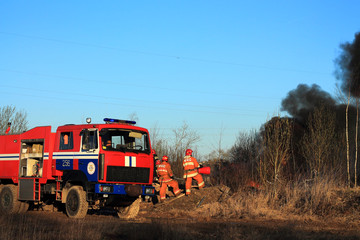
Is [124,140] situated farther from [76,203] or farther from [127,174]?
[76,203]

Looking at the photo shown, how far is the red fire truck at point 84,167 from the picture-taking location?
13203mm

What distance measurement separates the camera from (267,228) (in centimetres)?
1089

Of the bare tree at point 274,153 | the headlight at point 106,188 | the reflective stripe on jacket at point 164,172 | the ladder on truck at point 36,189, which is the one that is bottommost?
the ladder on truck at point 36,189

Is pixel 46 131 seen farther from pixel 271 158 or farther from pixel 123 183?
pixel 271 158

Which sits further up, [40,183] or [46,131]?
[46,131]

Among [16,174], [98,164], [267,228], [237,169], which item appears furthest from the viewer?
[237,169]

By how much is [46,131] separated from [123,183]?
11.1 ft

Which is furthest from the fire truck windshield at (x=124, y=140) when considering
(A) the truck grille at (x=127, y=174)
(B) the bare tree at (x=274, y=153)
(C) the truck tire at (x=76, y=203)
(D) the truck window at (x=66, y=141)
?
(B) the bare tree at (x=274, y=153)

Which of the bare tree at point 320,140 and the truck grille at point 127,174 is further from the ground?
the bare tree at point 320,140

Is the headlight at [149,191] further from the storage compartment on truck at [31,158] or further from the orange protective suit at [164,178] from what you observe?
the storage compartment on truck at [31,158]

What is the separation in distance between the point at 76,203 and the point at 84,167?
1117 mm

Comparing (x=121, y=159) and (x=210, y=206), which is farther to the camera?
(x=210, y=206)

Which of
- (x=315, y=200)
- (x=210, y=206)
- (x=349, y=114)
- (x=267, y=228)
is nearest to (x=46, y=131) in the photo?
(x=210, y=206)

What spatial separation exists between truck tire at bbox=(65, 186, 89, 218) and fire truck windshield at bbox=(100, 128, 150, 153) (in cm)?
155
